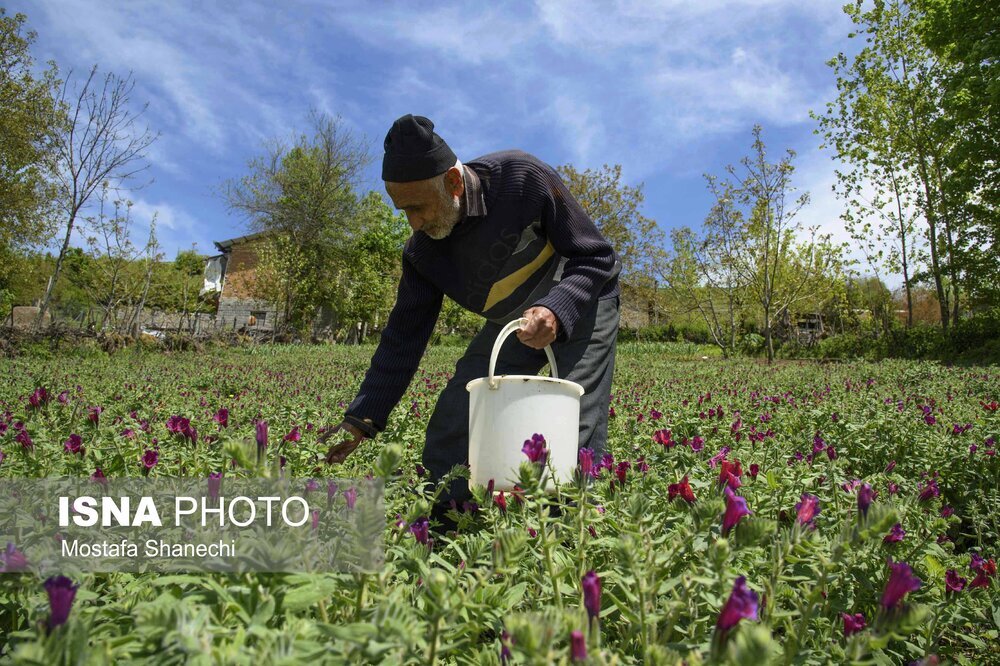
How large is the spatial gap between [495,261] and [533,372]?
20.3 inches

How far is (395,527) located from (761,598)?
98 cm

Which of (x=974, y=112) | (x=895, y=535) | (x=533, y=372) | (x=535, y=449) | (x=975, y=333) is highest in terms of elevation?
(x=974, y=112)

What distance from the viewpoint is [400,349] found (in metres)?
2.84

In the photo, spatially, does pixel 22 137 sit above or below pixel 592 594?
above

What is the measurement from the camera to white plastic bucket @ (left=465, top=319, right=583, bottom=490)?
191 cm

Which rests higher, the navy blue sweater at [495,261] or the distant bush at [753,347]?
the distant bush at [753,347]

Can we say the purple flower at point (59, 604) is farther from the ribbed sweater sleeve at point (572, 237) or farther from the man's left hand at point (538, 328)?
the ribbed sweater sleeve at point (572, 237)

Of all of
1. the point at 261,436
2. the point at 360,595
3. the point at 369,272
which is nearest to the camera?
the point at 360,595

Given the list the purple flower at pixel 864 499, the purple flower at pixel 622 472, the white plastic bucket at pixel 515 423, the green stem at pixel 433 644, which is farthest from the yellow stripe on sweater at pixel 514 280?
the green stem at pixel 433 644

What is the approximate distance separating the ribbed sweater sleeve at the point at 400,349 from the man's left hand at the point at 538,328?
0.68m

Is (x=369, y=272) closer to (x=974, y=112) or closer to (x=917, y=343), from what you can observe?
(x=917, y=343)

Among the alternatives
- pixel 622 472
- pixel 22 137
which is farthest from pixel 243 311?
pixel 622 472

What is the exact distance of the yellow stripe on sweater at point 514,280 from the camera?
2.75m

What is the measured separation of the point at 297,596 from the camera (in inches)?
41.3
